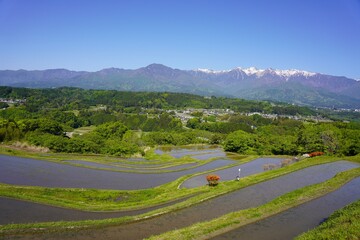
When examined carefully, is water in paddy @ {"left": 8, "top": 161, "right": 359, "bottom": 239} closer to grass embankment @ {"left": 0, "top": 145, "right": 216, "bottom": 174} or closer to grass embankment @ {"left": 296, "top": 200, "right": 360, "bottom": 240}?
grass embankment @ {"left": 296, "top": 200, "right": 360, "bottom": 240}

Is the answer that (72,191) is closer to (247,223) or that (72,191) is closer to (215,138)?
(247,223)

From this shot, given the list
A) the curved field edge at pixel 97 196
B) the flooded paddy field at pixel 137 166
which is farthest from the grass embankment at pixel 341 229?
the flooded paddy field at pixel 137 166

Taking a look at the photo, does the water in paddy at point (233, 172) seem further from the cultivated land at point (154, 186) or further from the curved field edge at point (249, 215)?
the curved field edge at point (249, 215)

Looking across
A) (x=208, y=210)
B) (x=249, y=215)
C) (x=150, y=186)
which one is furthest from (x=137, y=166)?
(x=249, y=215)

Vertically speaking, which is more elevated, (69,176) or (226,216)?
(226,216)

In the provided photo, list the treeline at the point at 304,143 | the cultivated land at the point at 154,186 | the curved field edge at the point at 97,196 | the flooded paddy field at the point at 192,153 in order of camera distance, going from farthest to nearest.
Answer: the flooded paddy field at the point at 192,153
the treeline at the point at 304,143
the curved field edge at the point at 97,196
the cultivated land at the point at 154,186

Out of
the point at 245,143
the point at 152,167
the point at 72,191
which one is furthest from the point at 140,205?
the point at 245,143

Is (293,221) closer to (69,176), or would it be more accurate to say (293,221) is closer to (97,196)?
(97,196)
